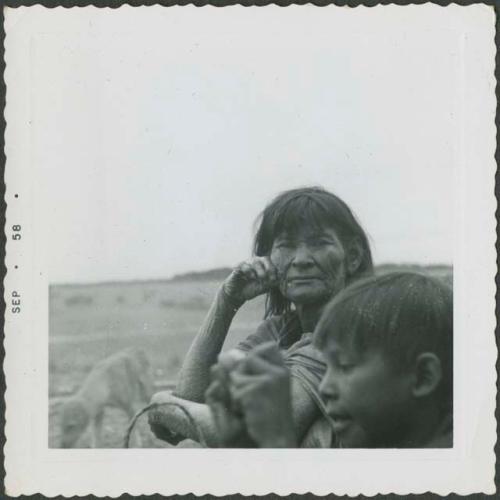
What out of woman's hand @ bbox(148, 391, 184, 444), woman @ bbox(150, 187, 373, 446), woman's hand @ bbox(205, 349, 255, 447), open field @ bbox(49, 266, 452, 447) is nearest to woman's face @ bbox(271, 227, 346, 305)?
woman @ bbox(150, 187, 373, 446)

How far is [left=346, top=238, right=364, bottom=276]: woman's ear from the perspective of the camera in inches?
110

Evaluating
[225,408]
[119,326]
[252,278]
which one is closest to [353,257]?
[252,278]

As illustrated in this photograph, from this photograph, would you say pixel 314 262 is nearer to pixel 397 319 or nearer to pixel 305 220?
pixel 305 220

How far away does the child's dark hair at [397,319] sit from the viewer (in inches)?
107

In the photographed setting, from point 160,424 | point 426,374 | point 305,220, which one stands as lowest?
point 160,424

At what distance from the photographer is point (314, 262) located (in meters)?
2.79

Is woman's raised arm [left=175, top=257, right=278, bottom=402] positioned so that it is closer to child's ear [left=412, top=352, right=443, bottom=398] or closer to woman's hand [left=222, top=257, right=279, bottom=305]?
woman's hand [left=222, top=257, right=279, bottom=305]

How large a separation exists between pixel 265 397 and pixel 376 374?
266 millimetres

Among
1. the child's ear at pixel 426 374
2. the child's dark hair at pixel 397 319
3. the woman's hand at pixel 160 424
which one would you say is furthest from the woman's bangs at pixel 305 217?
the woman's hand at pixel 160 424

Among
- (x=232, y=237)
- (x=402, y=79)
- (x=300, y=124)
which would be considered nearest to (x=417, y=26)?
(x=402, y=79)

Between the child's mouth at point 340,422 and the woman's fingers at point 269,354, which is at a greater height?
the woman's fingers at point 269,354

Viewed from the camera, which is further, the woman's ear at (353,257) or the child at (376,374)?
the woman's ear at (353,257)

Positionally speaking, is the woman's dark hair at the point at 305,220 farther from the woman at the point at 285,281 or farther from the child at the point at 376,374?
the child at the point at 376,374

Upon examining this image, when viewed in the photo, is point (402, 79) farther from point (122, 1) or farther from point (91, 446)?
point (91, 446)
